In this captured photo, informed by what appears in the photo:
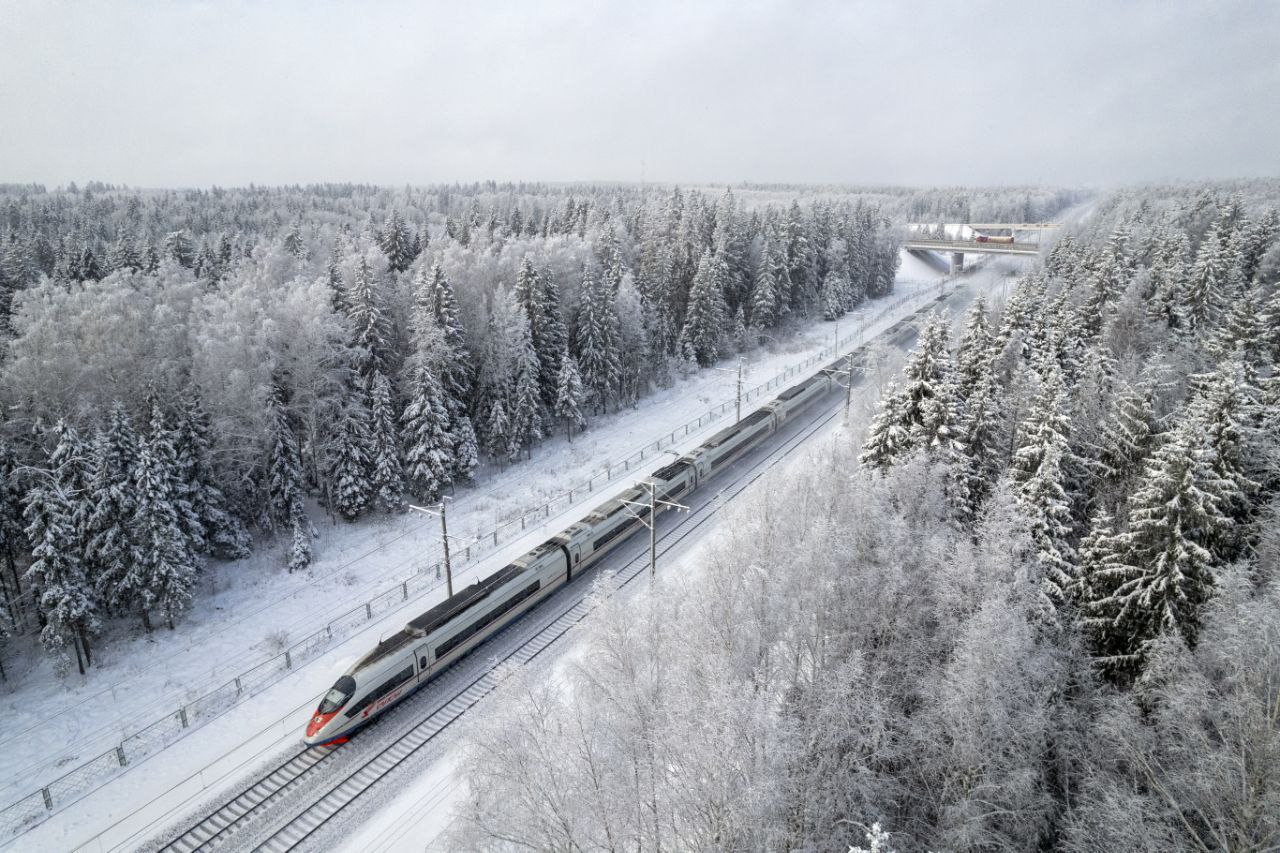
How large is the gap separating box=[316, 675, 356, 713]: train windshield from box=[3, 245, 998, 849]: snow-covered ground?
2347 mm

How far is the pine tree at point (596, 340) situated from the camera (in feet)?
185

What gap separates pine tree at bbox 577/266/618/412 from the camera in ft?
185

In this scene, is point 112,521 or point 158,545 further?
point 158,545

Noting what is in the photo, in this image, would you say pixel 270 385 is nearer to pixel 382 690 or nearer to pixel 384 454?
pixel 384 454

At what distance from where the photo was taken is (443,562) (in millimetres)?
35438

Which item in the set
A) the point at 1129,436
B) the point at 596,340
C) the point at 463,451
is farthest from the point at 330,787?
the point at 596,340

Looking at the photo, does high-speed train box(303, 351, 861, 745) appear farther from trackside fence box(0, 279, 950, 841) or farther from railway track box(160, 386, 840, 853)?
trackside fence box(0, 279, 950, 841)

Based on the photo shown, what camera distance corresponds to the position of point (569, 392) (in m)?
52.0

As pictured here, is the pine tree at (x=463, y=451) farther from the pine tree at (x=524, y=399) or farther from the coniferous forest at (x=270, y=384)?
the pine tree at (x=524, y=399)

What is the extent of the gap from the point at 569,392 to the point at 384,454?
15.7 metres

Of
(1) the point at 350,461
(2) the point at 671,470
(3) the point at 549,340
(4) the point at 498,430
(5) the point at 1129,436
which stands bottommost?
(2) the point at 671,470

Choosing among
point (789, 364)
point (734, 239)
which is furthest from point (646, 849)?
point (734, 239)

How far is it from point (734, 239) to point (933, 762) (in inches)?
2737

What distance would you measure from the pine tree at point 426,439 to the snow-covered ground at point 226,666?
2.17 m
